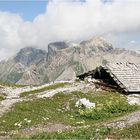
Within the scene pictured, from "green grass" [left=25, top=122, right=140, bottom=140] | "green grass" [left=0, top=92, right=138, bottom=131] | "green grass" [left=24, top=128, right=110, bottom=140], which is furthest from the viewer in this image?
"green grass" [left=0, top=92, right=138, bottom=131]

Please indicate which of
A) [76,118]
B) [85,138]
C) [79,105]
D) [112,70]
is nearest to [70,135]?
[85,138]

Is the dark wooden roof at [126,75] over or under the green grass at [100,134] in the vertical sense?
under

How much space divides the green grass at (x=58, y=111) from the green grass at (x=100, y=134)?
9.11 metres

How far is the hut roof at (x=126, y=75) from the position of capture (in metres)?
67.9

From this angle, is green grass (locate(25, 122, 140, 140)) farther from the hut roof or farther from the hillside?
the hut roof

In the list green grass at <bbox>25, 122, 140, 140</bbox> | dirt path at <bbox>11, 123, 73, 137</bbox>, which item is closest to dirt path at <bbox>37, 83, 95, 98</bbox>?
dirt path at <bbox>11, 123, 73, 137</bbox>

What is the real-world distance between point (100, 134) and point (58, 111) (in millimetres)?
19285

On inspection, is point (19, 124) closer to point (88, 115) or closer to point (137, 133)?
point (88, 115)

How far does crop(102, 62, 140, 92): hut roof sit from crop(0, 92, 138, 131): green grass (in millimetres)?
4040

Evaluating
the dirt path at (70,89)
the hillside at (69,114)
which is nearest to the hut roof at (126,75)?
the hillside at (69,114)

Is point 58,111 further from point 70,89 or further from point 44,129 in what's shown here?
point 70,89

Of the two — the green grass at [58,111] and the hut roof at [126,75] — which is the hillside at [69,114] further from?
the hut roof at [126,75]

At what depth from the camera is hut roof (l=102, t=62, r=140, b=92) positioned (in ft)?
223

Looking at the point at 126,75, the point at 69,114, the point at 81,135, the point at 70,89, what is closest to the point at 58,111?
the point at 69,114
